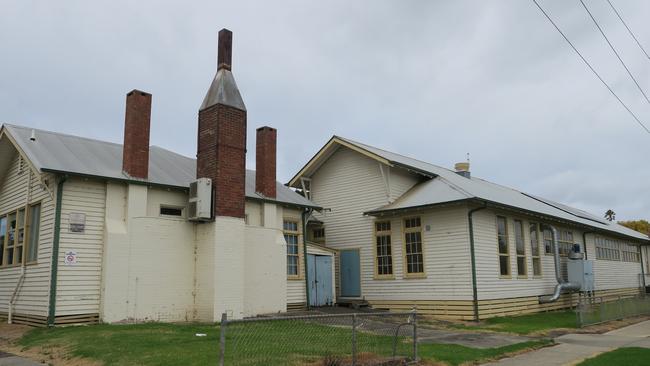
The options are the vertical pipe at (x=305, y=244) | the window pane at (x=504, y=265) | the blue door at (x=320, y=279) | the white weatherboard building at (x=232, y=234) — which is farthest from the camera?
the blue door at (x=320, y=279)

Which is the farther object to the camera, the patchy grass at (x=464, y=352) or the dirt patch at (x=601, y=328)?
the dirt patch at (x=601, y=328)

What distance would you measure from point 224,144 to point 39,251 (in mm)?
5966

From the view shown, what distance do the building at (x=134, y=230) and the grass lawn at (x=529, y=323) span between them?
22.8ft

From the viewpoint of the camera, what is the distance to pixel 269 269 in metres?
19.2

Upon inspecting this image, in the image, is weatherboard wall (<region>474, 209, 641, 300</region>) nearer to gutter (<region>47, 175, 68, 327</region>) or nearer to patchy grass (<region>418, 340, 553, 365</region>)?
patchy grass (<region>418, 340, 553, 365</region>)

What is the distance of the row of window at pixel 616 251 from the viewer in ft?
103

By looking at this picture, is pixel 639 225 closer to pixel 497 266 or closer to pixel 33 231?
pixel 497 266

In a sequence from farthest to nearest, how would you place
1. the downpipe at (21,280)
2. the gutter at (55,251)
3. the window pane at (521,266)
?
the window pane at (521,266) → the downpipe at (21,280) → the gutter at (55,251)

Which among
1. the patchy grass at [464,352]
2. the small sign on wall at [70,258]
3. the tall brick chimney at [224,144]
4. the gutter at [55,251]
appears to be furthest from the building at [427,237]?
the gutter at [55,251]

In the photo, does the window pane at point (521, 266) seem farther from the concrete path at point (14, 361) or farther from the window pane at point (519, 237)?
the concrete path at point (14, 361)

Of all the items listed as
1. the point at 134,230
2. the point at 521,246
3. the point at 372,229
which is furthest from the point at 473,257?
the point at 134,230

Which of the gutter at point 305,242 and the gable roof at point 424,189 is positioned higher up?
the gable roof at point 424,189

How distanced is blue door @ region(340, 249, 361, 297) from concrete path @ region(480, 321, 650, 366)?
9.34 metres

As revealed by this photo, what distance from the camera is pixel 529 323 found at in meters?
19.0
